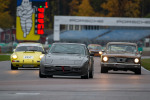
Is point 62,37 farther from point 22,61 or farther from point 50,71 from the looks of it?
point 50,71

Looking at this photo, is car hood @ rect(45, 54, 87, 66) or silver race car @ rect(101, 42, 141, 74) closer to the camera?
car hood @ rect(45, 54, 87, 66)

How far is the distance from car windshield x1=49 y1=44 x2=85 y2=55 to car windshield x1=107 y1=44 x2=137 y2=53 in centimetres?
484

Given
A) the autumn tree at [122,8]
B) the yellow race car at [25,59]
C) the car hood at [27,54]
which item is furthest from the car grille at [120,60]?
the autumn tree at [122,8]

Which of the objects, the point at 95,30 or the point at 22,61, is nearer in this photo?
the point at 22,61

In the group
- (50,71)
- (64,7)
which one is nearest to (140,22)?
(64,7)

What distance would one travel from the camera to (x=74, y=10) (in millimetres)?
142500

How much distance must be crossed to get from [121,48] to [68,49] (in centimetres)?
554

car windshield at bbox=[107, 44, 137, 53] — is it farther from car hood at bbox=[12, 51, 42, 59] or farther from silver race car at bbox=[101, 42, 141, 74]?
car hood at bbox=[12, 51, 42, 59]

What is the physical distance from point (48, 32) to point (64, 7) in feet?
53.5

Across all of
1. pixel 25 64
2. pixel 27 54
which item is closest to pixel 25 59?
pixel 25 64

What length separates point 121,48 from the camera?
26.8m

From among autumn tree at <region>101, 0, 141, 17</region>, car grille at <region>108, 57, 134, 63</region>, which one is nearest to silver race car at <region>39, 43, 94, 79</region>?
car grille at <region>108, 57, 134, 63</region>

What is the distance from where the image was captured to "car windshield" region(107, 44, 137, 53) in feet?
87.4

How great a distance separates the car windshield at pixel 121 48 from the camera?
87.4 ft
